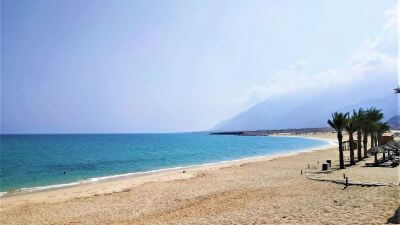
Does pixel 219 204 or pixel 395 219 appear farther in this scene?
pixel 219 204

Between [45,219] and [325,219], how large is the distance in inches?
511

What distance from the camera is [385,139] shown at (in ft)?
168

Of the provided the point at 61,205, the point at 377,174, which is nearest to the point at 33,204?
the point at 61,205

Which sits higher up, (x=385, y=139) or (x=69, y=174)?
(x=385, y=139)

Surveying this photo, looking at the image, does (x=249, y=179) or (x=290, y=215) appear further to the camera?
(x=249, y=179)

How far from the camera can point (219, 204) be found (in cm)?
1938

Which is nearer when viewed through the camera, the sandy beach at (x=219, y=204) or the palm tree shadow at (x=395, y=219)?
the palm tree shadow at (x=395, y=219)

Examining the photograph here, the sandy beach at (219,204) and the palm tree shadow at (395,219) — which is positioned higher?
the palm tree shadow at (395,219)

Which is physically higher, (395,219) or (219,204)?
(395,219)

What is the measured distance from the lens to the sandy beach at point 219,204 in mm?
15148

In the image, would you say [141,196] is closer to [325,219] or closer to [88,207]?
[88,207]

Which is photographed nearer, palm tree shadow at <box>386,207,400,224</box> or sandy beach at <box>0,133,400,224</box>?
palm tree shadow at <box>386,207,400,224</box>

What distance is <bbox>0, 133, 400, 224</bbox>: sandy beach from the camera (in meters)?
15.1

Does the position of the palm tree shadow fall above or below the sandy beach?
above
